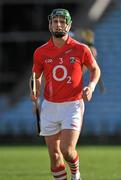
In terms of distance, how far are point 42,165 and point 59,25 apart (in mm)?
6139

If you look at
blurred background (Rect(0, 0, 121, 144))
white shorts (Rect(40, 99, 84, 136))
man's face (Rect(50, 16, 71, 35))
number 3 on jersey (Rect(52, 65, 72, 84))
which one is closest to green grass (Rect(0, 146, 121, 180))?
white shorts (Rect(40, 99, 84, 136))

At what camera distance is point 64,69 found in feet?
30.8

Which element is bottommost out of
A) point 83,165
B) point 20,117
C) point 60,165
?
point 20,117

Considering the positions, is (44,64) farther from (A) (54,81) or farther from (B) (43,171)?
(B) (43,171)

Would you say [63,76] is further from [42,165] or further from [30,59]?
[30,59]

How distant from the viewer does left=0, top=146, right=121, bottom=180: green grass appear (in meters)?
12.2

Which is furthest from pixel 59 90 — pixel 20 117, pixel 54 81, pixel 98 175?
pixel 20 117

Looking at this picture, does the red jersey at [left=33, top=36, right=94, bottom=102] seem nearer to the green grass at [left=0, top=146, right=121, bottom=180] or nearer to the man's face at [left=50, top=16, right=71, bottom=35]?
the man's face at [left=50, top=16, right=71, bottom=35]

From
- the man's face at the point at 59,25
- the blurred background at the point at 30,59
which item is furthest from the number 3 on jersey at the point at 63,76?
the blurred background at the point at 30,59

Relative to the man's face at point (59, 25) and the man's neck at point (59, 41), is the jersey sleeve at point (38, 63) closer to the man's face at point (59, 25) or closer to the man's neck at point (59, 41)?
the man's neck at point (59, 41)

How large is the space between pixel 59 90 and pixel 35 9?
62.0ft

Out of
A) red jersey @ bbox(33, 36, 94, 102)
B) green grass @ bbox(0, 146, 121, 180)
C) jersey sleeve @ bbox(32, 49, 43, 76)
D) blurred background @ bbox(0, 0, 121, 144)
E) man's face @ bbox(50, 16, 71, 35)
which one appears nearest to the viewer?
man's face @ bbox(50, 16, 71, 35)

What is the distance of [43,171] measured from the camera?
43.7 feet

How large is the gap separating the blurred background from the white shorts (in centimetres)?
1501
